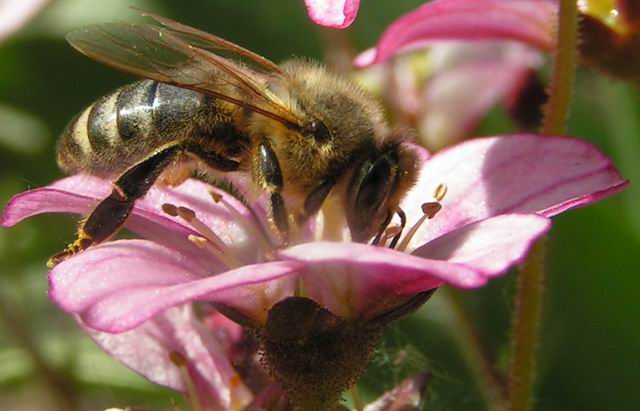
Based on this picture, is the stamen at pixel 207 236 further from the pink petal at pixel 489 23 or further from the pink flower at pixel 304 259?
the pink petal at pixel 489 23

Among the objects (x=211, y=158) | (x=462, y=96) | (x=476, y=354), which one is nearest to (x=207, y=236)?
(x=211, y=158)

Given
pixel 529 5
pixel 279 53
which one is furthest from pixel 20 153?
pixel 529 5

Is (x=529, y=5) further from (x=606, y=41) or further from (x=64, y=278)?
(x=64, y=278)

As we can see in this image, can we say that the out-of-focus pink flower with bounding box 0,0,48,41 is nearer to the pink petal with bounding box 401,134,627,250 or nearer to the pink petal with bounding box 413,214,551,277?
the pink petal with bounding box 401,134,627,250

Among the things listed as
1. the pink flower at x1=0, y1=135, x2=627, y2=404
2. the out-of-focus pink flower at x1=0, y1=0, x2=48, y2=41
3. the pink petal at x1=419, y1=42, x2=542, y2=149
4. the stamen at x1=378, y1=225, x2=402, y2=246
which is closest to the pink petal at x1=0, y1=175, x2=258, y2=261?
the pink flower at x1=0, y1=135, x2=627, y2=404

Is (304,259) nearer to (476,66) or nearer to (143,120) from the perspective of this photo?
(143,120)

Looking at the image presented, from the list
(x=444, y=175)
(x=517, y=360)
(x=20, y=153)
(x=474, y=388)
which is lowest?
(x=474, y=388)
